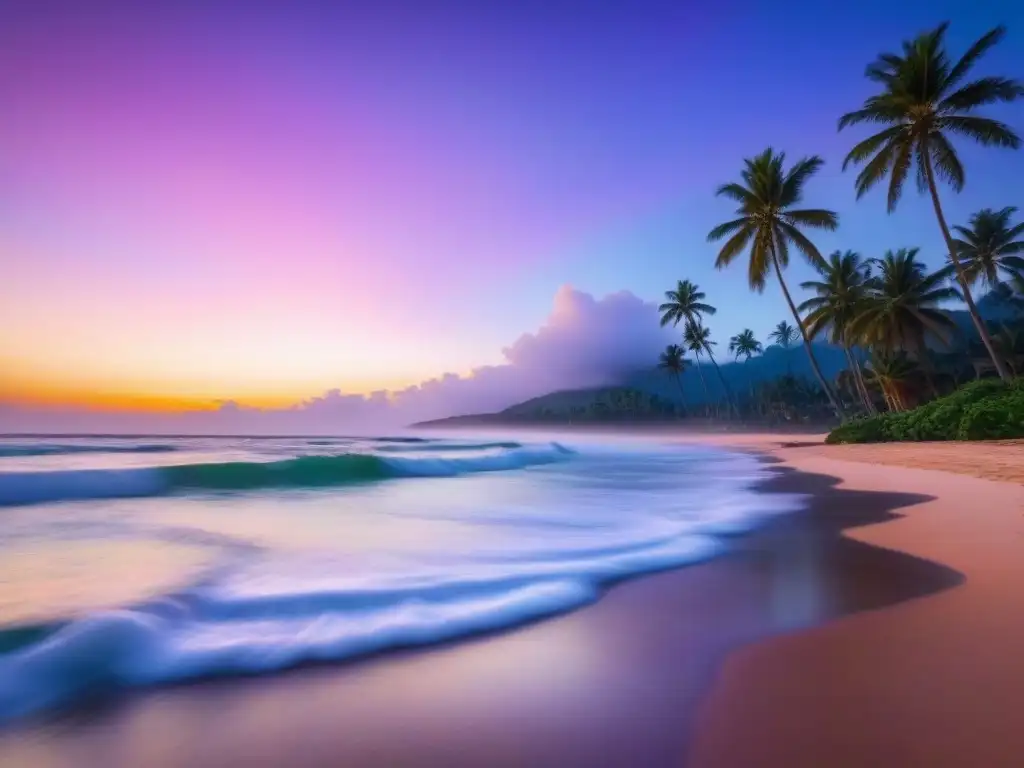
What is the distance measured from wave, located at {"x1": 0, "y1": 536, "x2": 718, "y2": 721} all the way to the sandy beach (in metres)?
0.18

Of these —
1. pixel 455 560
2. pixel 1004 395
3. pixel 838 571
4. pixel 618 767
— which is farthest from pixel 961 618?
pixel 1004 395

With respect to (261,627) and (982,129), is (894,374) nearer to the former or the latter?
(982,129)

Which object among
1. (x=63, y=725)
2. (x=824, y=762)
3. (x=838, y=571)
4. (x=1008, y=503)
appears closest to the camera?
(x=824, y=762)

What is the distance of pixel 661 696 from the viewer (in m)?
2.18

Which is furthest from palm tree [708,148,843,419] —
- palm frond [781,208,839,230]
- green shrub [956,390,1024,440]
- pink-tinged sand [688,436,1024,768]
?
pink-tinged sand [688,436,1024,768]

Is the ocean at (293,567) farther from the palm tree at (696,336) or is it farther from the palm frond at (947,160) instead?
the palm tree at (696,336)

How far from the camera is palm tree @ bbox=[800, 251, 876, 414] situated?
30.4 meters

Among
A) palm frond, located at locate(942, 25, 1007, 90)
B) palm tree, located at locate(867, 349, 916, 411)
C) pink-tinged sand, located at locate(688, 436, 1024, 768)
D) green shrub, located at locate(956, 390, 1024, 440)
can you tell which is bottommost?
pink-tinged sand, located at locate(688, 436, 1024, 768)

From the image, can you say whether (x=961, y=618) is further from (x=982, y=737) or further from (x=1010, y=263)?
(x=1010, y=263)

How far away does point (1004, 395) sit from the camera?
16484mm

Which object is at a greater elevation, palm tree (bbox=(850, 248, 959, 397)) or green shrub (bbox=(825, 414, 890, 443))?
palm tree (bbox=(850, 248, 959, 397))

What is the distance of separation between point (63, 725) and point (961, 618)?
383 cm

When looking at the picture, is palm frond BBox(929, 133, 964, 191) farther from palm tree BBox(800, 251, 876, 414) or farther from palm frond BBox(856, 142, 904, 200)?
palm tree BBox(800, 251, 876, 414)

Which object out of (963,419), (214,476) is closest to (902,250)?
(963,419)
